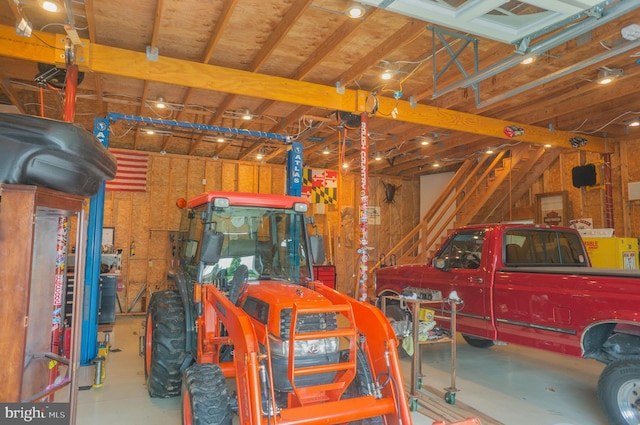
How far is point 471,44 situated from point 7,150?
5.27m

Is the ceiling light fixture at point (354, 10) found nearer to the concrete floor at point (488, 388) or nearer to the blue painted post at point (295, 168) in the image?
the blue painted post at point (295, 168)

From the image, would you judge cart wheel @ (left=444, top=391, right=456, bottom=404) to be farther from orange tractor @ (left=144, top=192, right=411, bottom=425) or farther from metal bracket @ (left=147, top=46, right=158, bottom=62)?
metal bracket @ (left=147, top=46, right=158, bottom=62)

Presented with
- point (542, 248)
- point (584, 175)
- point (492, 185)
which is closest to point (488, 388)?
point (542, 248)

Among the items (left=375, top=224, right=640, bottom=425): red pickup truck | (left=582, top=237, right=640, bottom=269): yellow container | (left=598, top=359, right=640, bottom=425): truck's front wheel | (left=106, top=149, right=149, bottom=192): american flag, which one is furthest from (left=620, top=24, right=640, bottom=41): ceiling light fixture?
(left=106, top=149, right=149, bottom=192): american flag

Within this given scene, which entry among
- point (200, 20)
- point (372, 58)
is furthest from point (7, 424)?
point (372, 58)

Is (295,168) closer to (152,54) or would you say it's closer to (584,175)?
(152,54)

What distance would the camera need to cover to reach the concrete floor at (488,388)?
398cm

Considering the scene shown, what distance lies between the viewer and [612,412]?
3650 millimetres

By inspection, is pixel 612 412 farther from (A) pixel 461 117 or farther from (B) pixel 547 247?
(A) pixel 461 117

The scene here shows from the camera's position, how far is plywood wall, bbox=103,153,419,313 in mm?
9992

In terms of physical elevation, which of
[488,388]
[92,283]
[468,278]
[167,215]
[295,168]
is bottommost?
[488,388]

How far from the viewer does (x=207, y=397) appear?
2.74 meters

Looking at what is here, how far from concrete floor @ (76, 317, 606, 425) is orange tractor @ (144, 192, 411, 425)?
15.7 inches

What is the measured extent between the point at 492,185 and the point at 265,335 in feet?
28.4
